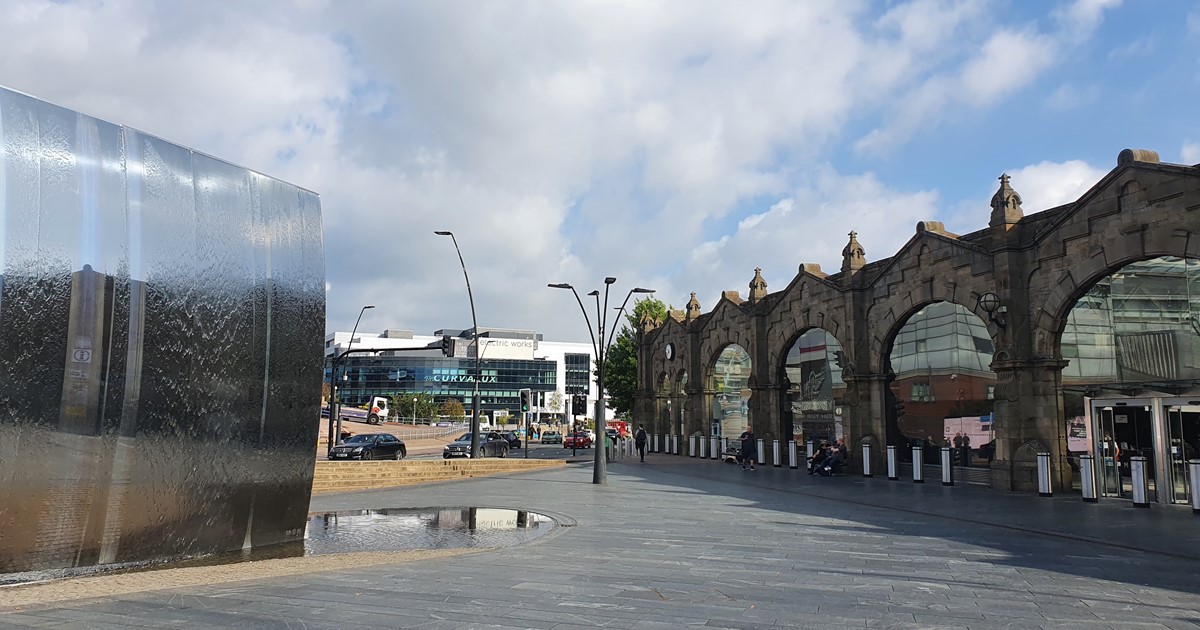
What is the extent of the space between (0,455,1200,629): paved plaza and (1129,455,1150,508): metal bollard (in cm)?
31

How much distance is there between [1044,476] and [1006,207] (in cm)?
674

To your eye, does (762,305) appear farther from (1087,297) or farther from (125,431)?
(125,431)

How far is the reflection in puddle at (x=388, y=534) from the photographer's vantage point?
364 inches

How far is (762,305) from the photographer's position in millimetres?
31766

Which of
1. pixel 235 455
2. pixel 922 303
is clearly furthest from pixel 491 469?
pixel 235 455

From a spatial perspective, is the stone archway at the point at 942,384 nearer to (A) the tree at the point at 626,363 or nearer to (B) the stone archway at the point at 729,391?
(B) the stone archway at the point at 729,391

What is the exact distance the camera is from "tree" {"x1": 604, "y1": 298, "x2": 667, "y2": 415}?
5500 cm

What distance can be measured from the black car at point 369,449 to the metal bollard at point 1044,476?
2530 centimetres

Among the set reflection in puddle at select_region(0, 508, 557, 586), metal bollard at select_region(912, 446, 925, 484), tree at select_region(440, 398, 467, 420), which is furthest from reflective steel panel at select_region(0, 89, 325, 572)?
tree at select_region(440, 398, 467, 420)

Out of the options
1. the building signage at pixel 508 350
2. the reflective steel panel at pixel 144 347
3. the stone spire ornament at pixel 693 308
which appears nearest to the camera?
the reflective steel panel at pixel 144 347

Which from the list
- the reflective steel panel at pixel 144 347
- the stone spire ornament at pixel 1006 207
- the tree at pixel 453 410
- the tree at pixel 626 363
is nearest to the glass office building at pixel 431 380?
the tree at pixel 453 410

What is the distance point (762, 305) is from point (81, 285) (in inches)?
1032

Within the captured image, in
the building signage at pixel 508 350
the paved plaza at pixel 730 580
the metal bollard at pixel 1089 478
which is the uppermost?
the building signage at pixel 508 350

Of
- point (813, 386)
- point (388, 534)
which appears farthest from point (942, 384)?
point (388, 534)
